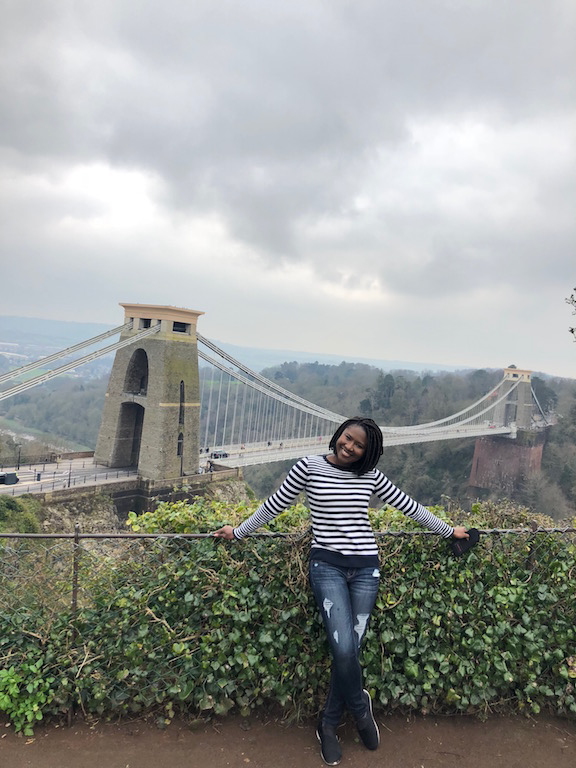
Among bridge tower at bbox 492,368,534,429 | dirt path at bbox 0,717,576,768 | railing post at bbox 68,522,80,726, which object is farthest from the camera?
bridge tower at bbox 492,368,534,429

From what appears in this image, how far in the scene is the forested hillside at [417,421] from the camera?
3136cm

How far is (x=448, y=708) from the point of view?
223cm

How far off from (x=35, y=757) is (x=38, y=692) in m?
0.21

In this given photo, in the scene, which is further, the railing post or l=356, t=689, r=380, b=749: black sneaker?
the railing post

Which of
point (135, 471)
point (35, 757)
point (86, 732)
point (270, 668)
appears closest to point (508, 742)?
point (270, 668)

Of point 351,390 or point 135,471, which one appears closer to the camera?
point 135,471

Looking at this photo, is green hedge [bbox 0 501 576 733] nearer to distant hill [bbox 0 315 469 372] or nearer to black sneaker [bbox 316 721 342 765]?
black sneaker [bbox 316 721 342 765]

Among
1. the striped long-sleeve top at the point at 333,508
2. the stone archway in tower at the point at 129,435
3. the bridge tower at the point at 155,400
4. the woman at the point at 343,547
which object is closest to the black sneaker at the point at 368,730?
the woman at the point at 343,547

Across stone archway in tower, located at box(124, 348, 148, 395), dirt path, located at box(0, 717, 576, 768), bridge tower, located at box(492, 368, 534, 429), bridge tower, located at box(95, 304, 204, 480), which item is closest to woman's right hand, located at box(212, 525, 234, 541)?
dirt path, located at box(0, 717, 576, 768)

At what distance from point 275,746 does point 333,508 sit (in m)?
0.94

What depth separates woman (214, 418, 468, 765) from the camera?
77.0 inches

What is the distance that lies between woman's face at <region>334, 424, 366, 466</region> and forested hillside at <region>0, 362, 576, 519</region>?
739 inches

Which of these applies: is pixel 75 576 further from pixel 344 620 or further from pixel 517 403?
pixel 517 403

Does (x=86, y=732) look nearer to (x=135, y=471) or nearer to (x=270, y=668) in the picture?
(x=270, y=668)
